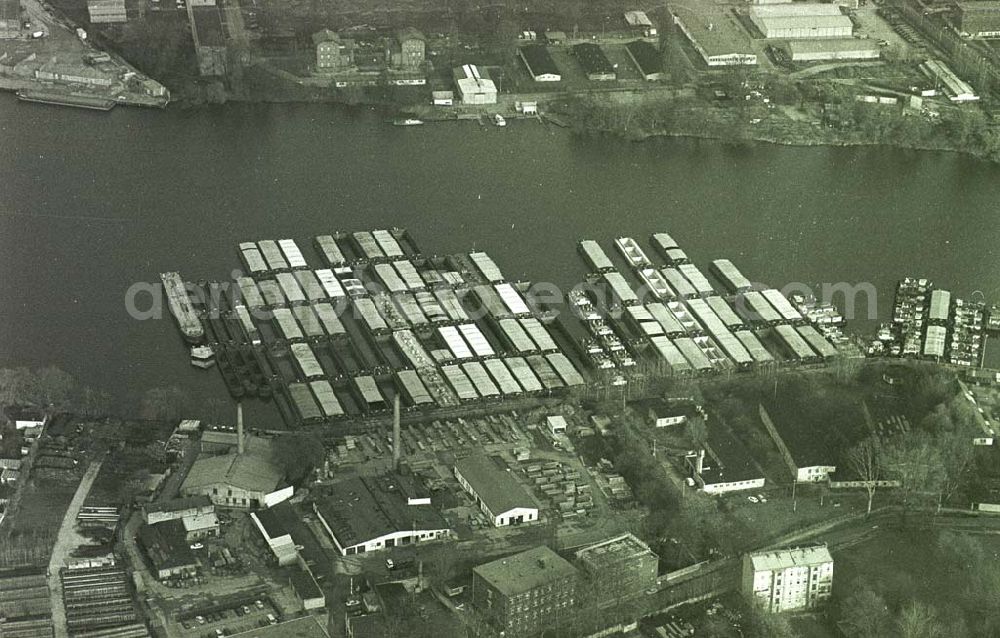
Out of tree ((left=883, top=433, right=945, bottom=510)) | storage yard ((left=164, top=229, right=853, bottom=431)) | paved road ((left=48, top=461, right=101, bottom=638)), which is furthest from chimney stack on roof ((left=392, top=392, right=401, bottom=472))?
tree ((left=883, top=433, right=945, bottom=510))

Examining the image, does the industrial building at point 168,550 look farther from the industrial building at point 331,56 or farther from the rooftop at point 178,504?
the industrial building at point 331,56

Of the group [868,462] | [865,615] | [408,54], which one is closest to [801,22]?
[408,54]

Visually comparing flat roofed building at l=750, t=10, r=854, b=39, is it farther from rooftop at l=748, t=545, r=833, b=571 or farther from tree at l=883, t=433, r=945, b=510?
rooftop at l=748, t=545, r=833, b=571

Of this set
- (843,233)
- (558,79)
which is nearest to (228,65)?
(558,79)

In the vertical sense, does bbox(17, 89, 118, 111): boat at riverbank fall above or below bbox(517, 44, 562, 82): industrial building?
below

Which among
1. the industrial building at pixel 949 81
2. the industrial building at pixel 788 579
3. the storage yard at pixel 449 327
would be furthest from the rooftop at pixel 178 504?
the industrial building at pixel 949 81

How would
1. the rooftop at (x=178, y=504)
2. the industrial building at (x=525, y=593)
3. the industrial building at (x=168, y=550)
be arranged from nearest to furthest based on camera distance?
the industrial building at (x=525, y=593) < the industrial building at (x=168, y=550) < the rooftop at (x=178, y=504)

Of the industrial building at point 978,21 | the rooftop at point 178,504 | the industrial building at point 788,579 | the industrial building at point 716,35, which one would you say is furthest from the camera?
the industrial building at point 978,21
